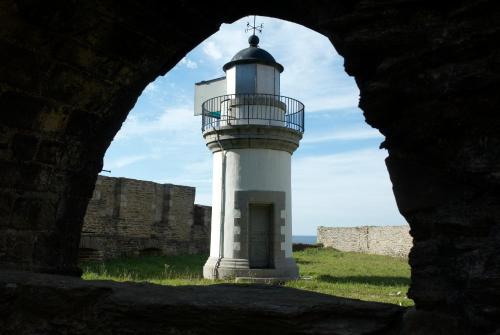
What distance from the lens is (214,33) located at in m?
3.92

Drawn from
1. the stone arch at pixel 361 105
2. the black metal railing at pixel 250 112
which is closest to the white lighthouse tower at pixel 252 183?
the black metal railing at pixel 250 112

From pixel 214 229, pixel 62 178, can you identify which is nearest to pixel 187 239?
pixel 214 229

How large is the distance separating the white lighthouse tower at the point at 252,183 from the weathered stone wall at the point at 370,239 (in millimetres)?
10940

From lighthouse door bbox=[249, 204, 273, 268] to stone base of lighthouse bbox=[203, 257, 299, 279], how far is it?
1.41ft

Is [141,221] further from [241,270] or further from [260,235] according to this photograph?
[241,270]

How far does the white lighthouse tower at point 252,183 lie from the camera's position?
11.8 meters

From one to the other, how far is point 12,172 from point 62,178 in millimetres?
389

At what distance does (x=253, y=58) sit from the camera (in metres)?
13.0

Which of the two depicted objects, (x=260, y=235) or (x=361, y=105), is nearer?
(x=361, y=105)

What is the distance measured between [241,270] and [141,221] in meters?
6.94

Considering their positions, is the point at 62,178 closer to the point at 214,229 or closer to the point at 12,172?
the point at 12,172

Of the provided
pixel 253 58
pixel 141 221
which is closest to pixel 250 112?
pixel 253 58

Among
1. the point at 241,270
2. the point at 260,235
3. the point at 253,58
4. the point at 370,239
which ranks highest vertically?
the point at 253,58

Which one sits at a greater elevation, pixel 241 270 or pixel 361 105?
pixel 361 105
